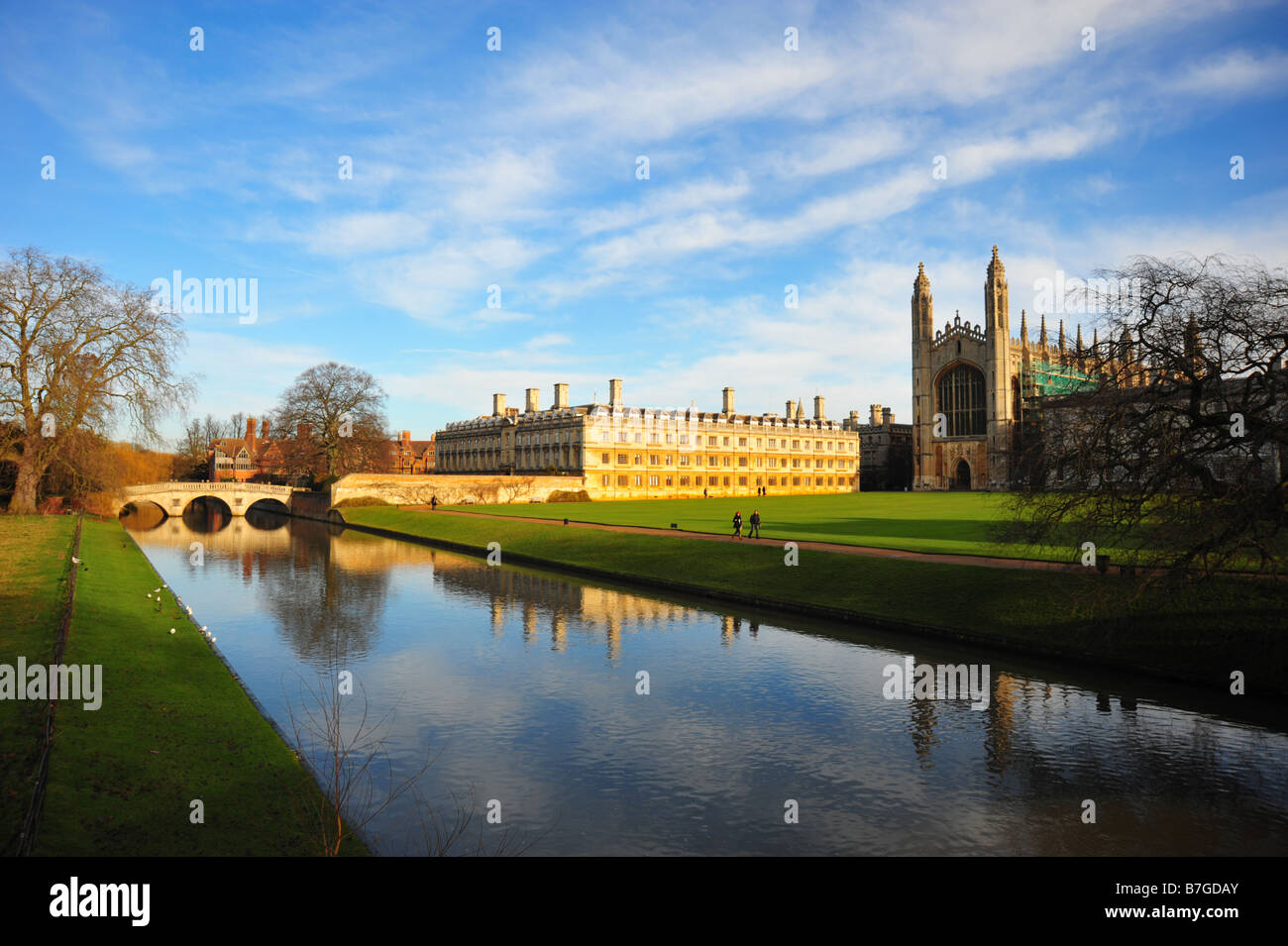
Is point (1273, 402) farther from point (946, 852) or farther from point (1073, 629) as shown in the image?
point (946, 852)

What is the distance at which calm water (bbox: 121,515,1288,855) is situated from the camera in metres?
9.09

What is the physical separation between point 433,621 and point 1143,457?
17.3m

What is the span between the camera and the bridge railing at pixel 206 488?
201 ft

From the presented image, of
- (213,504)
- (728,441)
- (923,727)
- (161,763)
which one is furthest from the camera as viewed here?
(728,441)

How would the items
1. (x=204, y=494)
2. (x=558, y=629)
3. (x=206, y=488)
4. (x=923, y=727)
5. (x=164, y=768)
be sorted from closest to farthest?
1. (x=164, y=768)
2. (x=923, y=727)
3. (x=558, y=629)
4. (x=206, y=488)
5. (x=204, y=494)

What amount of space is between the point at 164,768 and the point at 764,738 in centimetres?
806

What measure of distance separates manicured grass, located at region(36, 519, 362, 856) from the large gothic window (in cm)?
9145

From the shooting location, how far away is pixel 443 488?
68.9 m

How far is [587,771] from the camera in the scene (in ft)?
35.3

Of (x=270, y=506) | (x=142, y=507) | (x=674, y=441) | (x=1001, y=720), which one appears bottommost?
(x=1001, y=720)

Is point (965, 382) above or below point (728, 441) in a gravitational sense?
above

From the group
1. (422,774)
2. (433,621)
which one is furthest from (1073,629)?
(433,621)

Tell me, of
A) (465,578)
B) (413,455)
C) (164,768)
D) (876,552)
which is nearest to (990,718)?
(164,768)

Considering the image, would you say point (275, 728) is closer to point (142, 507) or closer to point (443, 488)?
point (443, 488)
